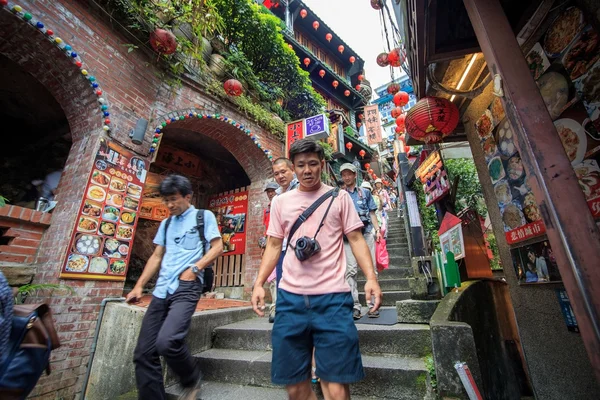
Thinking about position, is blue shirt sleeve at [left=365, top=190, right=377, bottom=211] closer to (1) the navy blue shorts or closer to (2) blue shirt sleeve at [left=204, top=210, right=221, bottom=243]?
(2) blue shirt sleeve at [left=204, top=210, right=221, bottom=243]

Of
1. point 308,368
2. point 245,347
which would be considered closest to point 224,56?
point 245,347

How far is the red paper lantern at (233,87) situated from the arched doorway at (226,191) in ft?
1.90

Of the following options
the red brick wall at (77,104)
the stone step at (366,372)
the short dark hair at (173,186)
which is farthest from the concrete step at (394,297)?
the red brick wall at (77,104)

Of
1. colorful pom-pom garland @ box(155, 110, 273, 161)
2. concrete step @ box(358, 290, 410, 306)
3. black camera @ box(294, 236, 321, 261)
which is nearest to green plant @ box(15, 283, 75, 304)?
colorful pom-pom garland @ box(155, 110, 273, 161)

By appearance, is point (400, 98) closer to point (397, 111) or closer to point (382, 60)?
point (397, 111)

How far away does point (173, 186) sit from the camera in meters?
→ 2.50

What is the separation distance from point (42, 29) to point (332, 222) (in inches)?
175

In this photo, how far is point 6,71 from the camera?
4395 mm

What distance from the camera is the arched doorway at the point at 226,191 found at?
20.3ft

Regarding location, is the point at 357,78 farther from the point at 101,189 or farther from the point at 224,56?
the point at 101,189

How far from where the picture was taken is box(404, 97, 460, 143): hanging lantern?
3428 millimetres

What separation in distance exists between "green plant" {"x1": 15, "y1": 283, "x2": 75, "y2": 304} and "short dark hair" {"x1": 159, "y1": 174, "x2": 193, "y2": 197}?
1.96m

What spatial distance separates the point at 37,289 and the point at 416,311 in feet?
14.1

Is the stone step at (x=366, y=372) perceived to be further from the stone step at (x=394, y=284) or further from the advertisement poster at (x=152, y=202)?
the advertisement poster at (x=152, y=202)
